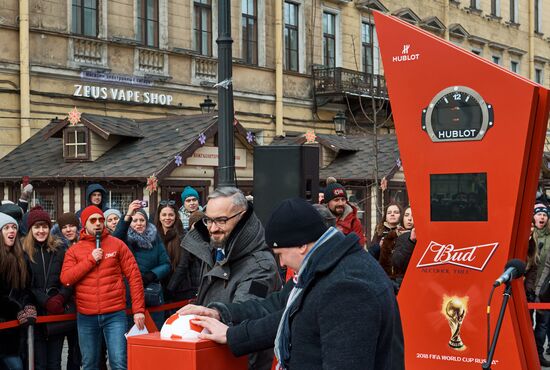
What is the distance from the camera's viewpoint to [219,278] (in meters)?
5.21

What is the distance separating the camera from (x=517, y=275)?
6422 mm

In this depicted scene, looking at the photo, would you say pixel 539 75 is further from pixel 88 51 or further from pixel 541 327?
pixel 541 327

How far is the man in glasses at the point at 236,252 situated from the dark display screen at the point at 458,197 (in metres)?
2.65

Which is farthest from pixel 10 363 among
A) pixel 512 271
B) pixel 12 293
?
pixel 512 271

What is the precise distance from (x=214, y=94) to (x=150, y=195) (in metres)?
9.55

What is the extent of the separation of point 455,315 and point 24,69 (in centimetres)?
1382

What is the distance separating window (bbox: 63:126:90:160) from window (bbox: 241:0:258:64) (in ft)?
33.0

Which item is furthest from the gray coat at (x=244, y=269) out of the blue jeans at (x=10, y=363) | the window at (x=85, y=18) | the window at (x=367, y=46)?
the window at (x=367, y=46)

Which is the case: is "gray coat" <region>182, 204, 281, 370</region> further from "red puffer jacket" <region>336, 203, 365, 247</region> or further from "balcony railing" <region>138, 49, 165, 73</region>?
"balcony railing" <region>138, 49, 165, 73</region>

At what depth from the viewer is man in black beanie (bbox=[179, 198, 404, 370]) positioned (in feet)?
11.6

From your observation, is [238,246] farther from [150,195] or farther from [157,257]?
[150,195]

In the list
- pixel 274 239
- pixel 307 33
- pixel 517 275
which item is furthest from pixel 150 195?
pixel 307 33

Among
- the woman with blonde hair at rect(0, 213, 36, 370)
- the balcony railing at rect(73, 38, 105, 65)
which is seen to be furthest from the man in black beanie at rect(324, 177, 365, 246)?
the balcony railing at rect(73, 38, 105, 65)

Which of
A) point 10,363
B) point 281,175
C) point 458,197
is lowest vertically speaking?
point 10,363
